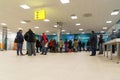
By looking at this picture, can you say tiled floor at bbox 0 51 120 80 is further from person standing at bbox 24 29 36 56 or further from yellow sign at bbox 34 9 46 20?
yellow sign at bbox 34 9 46 20

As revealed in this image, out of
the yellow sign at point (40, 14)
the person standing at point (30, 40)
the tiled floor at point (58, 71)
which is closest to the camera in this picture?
the tiled floor at point (58, 71)

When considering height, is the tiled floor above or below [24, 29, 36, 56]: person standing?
below

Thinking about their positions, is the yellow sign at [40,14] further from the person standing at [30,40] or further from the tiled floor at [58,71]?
the tiled floor at [58,71]

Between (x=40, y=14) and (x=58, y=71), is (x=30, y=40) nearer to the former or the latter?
(x=40, y=14)

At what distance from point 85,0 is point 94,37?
2.37 m

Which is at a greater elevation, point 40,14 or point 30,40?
point 40,14

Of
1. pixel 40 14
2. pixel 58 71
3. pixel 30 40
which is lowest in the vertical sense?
pixel 58 71

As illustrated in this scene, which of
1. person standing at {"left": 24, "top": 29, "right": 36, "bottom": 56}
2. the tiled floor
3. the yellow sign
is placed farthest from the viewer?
the yellow sign

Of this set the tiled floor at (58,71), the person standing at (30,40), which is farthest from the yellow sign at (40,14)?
the tiled floor at (58,71)

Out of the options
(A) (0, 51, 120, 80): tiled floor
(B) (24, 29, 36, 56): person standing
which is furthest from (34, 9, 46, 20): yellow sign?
(A) (0, 51, 120, 80): tiled floor

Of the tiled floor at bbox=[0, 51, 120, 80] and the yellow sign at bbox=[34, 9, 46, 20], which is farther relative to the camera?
the yellow sign at bbox=[34, 9, 46, 20]

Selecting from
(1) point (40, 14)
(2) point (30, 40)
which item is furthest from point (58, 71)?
(1) point (40, 14)

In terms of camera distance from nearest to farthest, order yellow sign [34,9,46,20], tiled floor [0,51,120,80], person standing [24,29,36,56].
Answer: tiled floor [0,51,120,80] < person standing [24,29,36,56] < yellow sign [34,9,46,20]

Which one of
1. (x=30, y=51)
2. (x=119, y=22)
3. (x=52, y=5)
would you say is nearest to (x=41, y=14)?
(x=52, y=5)
